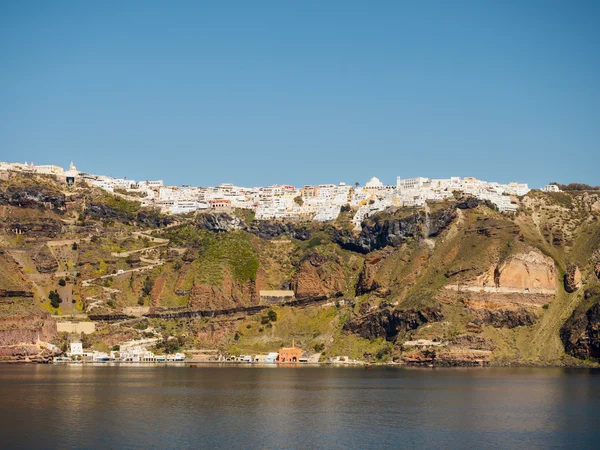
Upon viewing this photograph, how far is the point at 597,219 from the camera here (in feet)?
540

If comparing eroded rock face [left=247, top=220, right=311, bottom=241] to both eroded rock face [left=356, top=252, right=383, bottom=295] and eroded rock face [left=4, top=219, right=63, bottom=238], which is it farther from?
eroded rock face [left=4, top=219, right=63, bottom=238]

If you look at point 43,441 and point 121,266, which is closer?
point 43,441

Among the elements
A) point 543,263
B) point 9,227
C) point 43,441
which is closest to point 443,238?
point 543,263

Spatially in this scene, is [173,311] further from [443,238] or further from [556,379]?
[556,379]

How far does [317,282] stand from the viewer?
16575cm

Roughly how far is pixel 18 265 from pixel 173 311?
25395mm

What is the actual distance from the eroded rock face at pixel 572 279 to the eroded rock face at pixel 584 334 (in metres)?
6.78

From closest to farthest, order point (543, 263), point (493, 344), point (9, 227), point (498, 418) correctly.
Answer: point (498, 418) < point (493, 344) < point (543, 263) < point (9, 227)

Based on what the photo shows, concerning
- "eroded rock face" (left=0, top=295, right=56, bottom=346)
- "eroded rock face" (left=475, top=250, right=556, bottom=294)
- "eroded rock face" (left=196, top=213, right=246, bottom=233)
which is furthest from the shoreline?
"eroded rock face" (left=196, top=213, right=246, bottom=233)

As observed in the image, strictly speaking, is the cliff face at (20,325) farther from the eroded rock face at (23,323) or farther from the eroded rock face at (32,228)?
the eroded rock face at (32,228)

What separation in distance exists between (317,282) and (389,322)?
20359 millimetres

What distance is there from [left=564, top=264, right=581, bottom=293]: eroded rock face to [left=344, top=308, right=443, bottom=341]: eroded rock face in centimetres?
2080

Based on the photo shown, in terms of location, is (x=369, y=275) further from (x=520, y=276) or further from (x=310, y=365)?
(x=520, y=276)

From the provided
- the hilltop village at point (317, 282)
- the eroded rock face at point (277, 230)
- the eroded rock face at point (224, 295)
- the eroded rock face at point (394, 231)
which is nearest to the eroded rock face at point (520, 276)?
the hilltop village at point (317, 282)
